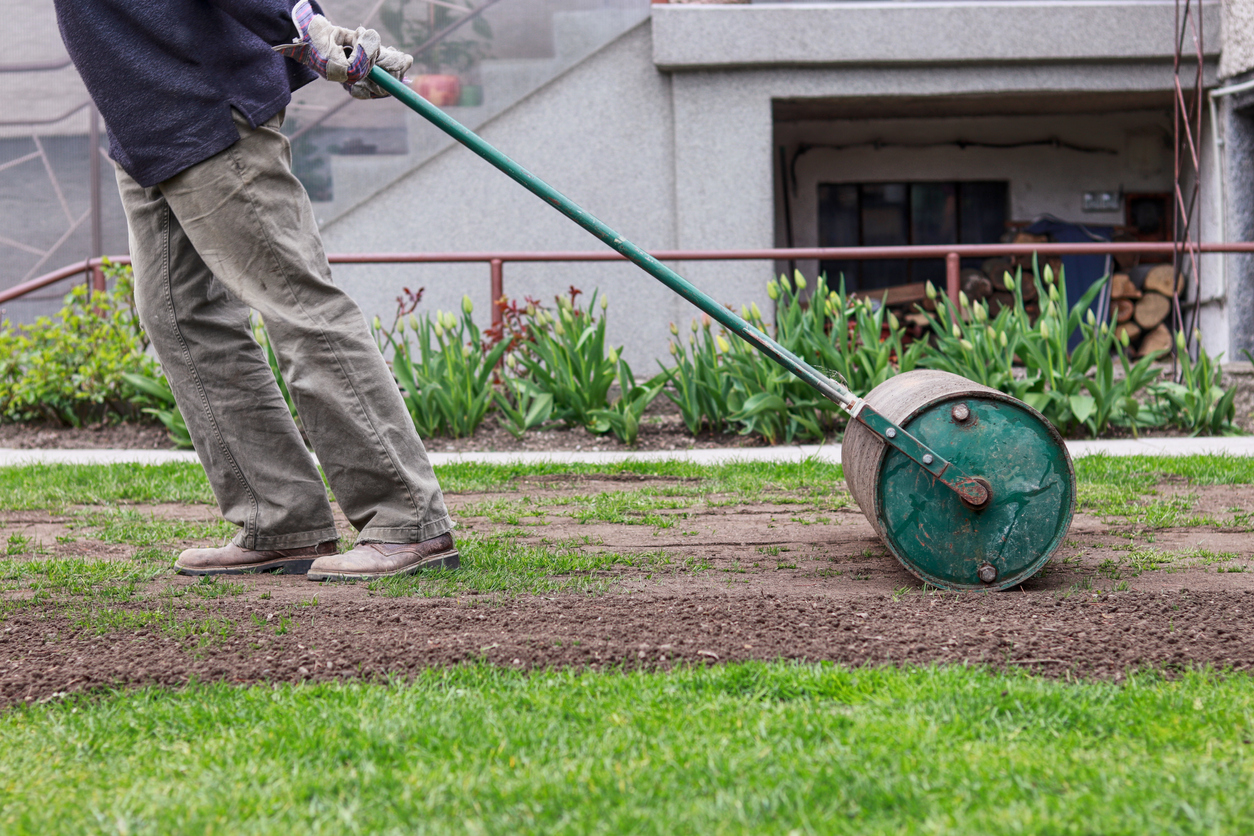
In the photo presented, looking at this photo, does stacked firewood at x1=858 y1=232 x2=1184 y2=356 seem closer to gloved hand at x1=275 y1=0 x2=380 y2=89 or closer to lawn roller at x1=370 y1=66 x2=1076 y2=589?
lawn roller at x1=370 y1=66 x2=1076 y2=589

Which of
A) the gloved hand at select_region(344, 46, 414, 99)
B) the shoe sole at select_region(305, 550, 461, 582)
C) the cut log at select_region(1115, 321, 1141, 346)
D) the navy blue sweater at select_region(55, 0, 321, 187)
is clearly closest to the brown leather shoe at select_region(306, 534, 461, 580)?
the shoe sole at select_region(305, 550, 461, 582)

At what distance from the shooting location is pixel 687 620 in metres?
2.26

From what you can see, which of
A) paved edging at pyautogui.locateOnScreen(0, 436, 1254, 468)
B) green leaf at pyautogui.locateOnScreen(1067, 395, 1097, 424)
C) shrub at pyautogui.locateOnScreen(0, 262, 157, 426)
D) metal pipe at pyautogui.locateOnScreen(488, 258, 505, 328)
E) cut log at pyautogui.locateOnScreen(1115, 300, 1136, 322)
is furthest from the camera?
cut log at pyautogui.locateOnScreen(1115, 300, 1136, 322)

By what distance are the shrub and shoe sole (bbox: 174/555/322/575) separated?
353cm

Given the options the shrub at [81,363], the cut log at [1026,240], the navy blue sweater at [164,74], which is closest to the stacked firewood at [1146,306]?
the cut log at [1026,240]

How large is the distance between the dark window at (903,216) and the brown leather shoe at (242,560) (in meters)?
9.39

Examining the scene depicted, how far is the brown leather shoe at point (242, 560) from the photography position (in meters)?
2.90

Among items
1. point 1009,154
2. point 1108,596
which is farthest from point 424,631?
point 1009,154

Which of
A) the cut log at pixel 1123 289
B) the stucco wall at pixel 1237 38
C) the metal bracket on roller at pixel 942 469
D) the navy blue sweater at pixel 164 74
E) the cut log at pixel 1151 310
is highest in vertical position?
the stucco wall at pixel 1237 38

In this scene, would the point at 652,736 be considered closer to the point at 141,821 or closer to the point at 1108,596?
the point at 141,821

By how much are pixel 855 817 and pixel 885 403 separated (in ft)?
5.01

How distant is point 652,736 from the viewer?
5.41 feet

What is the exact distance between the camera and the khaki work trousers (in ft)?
8.82

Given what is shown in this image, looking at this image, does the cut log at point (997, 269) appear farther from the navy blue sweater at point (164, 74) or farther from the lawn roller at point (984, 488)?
the navy blue sweater at point (164, 74)
